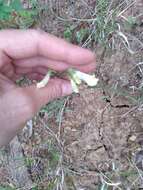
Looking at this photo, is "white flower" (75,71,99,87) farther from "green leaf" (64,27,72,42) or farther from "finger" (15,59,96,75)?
"green leaf" (64,27,72,42)

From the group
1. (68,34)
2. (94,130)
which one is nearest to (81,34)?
(68,34)

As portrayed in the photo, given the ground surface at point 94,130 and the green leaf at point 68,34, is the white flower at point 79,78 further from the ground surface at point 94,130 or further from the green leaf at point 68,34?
the green leaf at point 68,34

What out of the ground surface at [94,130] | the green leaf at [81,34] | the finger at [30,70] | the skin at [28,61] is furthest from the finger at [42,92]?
the green leaf at [81,34]

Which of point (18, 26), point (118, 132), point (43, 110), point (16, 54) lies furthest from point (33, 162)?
point (16, 54)

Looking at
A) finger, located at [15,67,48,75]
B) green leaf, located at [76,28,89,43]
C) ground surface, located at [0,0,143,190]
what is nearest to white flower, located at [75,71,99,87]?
finger, located at [15,67,48,75]

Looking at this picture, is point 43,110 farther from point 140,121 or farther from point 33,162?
point 140,121

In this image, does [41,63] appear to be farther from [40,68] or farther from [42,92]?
[42,92]
